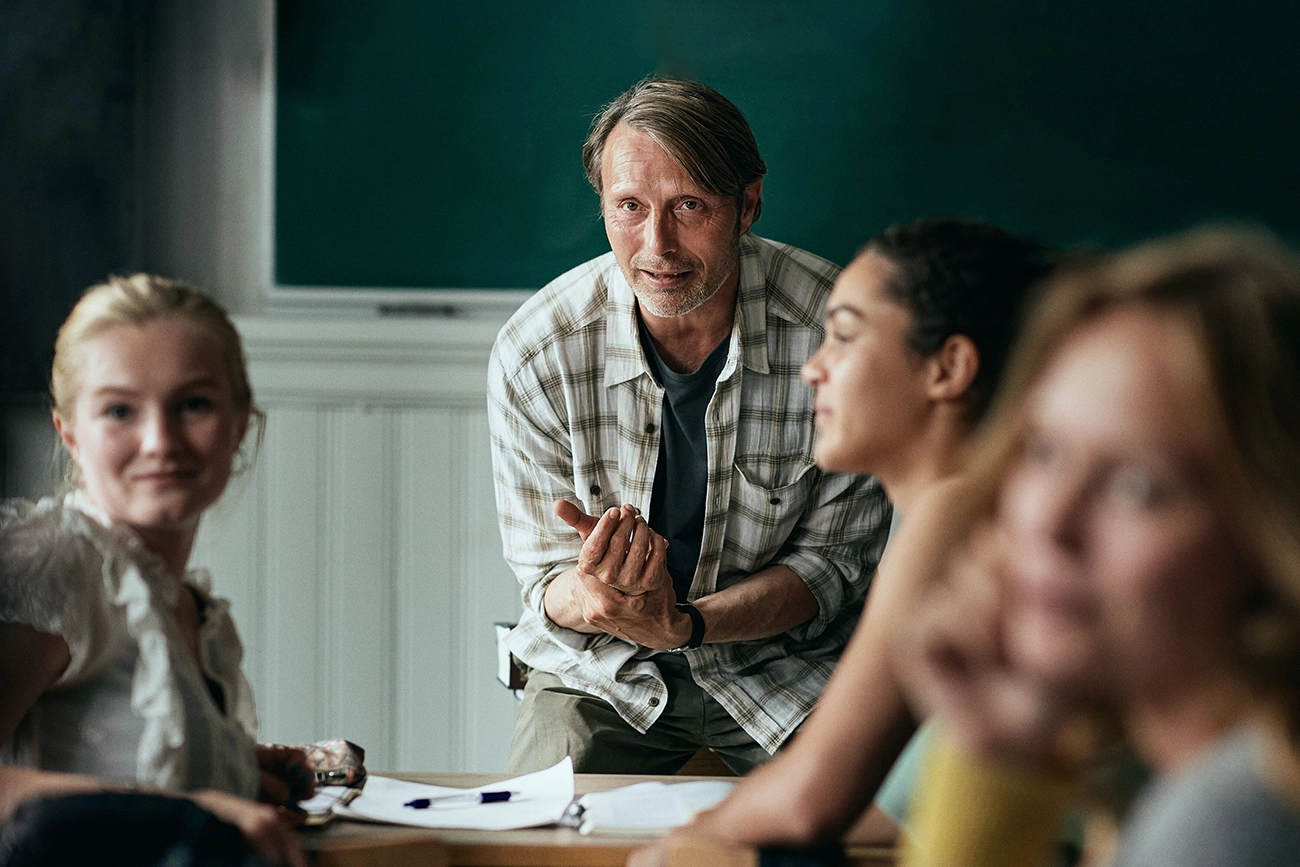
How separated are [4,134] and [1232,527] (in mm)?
1130

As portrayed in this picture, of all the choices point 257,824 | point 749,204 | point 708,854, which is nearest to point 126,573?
point 257,824

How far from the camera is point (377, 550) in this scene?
179 centimetres

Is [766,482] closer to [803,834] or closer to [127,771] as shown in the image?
[803,834]

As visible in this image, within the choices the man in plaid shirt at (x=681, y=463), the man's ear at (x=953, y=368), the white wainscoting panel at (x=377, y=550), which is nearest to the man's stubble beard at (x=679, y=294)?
the man in plaid shirt at (x=681, y=463)

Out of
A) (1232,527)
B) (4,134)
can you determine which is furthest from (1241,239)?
(4,134)

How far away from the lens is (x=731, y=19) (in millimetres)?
1671

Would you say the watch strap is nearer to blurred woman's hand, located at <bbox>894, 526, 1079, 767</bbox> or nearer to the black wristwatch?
the black wristwatch

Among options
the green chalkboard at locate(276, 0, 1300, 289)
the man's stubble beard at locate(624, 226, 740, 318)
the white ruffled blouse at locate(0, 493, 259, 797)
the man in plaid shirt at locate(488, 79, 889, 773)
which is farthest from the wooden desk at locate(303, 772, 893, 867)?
the green chalkboard at locate(276, 0, 1300, 289)

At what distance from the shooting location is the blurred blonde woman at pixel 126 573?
74 cm

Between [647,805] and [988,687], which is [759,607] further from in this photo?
[988,687]

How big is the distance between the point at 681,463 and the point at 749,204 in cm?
35

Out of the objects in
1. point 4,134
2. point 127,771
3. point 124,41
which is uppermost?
point 124,41

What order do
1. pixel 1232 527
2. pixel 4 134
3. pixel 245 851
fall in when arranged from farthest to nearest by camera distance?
1. pixel 4 134
2. pixel 245 851
3. pixel 1232 527

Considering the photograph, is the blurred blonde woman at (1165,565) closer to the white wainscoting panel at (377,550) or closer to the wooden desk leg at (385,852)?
the wooden desk leg at (385,852)
